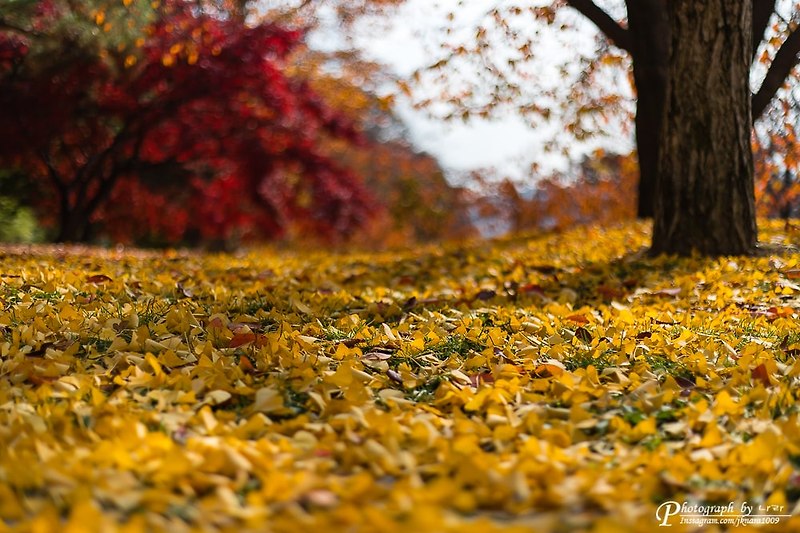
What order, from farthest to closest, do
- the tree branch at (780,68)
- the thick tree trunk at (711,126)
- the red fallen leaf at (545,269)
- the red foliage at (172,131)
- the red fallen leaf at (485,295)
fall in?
→ the red foliage at (172,131), the tree branch at (780,68), the red fallen leaf at (545,269), the thick tree trunk at (711,126), the red fallen leaf at (485,295)

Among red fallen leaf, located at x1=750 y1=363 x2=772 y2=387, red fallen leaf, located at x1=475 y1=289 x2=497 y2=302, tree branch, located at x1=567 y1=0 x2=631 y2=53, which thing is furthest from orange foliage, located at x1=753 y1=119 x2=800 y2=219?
red fallen leaf, located at x1=750 y1=363 x2=772 y2=387

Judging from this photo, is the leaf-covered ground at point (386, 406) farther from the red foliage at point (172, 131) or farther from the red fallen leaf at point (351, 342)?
the red foliage at point (172, 131)

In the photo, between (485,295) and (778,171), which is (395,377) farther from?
(778,171)

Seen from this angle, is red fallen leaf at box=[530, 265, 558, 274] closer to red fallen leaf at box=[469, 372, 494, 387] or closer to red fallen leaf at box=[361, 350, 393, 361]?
red fallen leaf at box=[361, 350, 393, 361]

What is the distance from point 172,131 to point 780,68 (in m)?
6.86

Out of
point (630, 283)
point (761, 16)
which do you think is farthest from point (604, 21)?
point (630, 283)

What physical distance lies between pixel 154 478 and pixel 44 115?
8.14 m

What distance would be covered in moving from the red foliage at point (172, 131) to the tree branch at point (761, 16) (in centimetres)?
463

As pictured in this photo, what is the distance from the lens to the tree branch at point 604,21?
22.1 feet

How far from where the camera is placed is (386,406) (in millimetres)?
2287

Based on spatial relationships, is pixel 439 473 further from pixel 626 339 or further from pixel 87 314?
pixel 87 314

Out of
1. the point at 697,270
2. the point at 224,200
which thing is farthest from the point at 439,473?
the point at 224,200

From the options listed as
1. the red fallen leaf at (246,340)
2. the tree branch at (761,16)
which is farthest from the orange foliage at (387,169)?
the red fallen leaf at (246,340)

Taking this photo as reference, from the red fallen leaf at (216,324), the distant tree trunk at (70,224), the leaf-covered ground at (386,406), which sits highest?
the distant tree trunk at (70,224)
